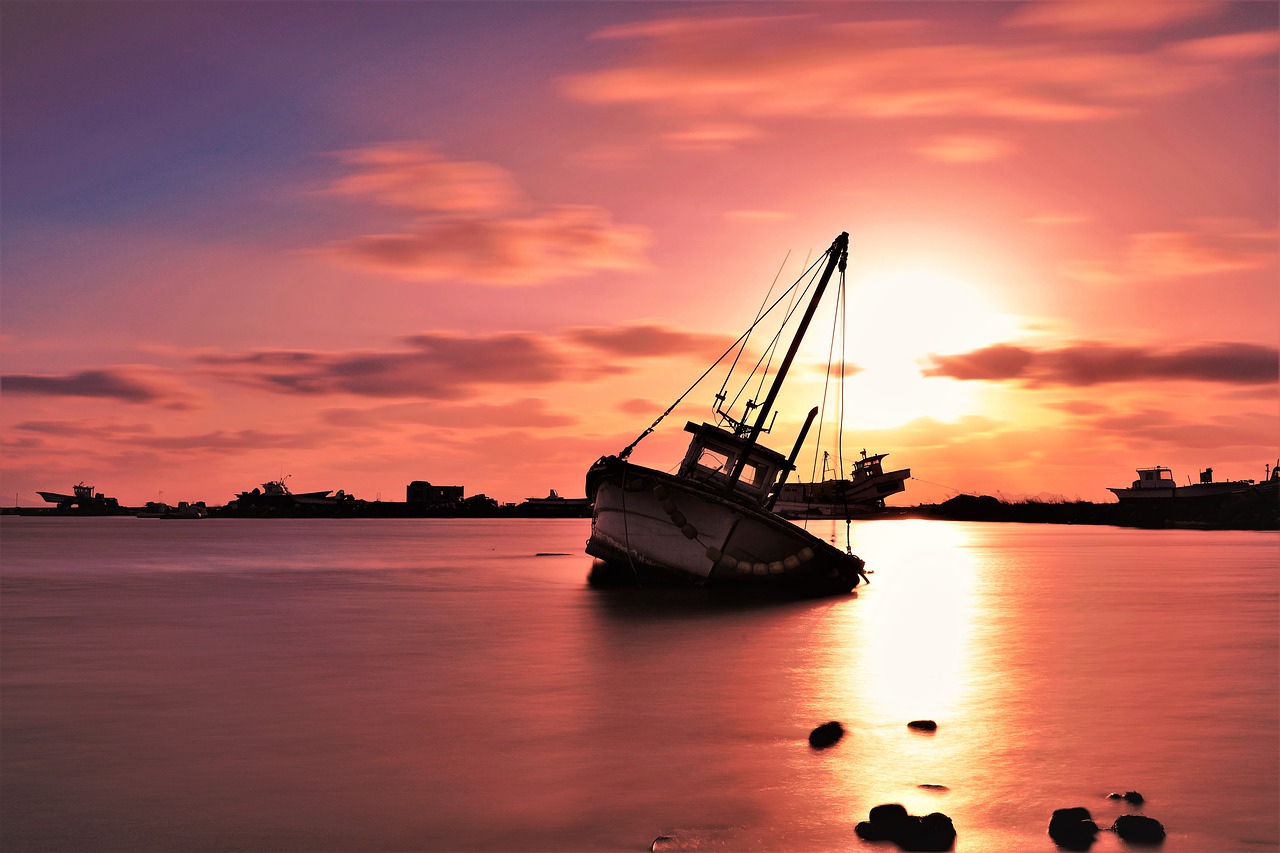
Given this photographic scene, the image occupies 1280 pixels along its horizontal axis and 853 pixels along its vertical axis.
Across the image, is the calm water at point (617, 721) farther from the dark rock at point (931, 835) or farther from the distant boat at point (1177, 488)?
the distant boat at point (1177, 488)

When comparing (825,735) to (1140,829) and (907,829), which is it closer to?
(907,829)

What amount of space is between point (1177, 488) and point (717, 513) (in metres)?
138

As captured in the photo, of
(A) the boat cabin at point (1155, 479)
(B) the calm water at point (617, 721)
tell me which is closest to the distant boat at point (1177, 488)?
(A) the boat cabin at point (1155, 479)

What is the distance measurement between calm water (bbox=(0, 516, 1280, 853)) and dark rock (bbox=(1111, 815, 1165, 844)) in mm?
196

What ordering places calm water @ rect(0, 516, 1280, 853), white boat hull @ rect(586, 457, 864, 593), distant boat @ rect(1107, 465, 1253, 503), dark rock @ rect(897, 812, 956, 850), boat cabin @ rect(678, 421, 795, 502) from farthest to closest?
distant boat @ rect(1107, 465, 1253, 503) < boat cabin @ rect(678, 421, 795, 502) < white boat hull @ rect(586, 457, 864, 593) < calm water @ rect(0, 516, 1280, 853) < dark rock @ rect(897, 812, 956, 850)

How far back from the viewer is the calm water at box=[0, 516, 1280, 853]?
14.7 m

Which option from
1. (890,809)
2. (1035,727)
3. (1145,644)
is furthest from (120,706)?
(1145,644)

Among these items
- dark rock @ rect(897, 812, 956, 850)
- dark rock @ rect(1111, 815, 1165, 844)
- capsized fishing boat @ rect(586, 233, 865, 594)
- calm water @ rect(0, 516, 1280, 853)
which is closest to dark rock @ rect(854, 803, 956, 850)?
dark rock @ rect(897, 812, 956, 850)

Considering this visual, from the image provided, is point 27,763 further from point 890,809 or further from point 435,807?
point 890,809

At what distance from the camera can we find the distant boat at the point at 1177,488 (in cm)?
15488

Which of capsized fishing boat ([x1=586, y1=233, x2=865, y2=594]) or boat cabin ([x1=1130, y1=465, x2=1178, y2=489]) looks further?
boat cabin ([x1=1130, y1=465, x2=1178, y2=489])

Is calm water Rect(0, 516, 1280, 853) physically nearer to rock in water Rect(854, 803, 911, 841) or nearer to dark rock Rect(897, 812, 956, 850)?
dark rock Rect(897, 812, 956, 850)

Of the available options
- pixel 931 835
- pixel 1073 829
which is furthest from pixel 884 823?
pixel 1073 829

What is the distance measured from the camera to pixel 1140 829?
45.2 ft
